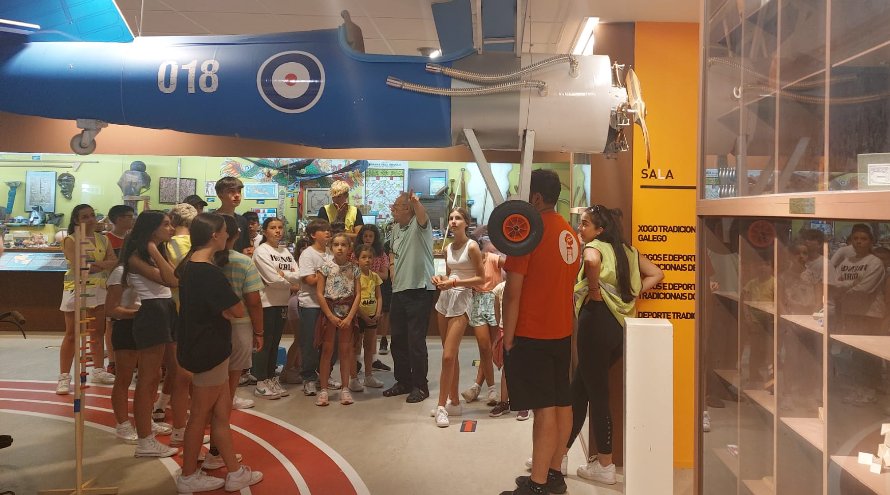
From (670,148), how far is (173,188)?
538 cm

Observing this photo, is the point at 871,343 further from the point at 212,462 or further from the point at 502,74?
the point at 212,462

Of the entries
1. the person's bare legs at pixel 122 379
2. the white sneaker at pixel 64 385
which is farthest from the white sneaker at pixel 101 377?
the person's bare legs at pixel 122 379

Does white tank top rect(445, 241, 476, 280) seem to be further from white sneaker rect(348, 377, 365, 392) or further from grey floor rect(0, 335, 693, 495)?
white sneaker rect(348, 377, 365, 392)

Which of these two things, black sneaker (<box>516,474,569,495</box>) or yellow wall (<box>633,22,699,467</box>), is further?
yellow wall (<box>633,22,699,467</box>)

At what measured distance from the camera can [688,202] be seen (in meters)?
3.48

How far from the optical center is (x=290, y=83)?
245cm

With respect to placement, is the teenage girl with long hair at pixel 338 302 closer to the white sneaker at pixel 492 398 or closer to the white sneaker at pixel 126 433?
the white sneaker at pixel 492 398

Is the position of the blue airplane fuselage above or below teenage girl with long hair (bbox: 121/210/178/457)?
above

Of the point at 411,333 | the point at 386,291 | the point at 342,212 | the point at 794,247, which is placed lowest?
the point at 411,333

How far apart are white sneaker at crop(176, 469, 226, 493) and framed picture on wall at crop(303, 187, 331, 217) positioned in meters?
4.10

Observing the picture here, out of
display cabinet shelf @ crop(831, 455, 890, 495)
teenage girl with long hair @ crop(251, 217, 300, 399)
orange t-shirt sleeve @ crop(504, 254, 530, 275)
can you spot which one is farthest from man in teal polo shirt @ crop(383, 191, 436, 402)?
display cabinet shelf @ crop(831, 455, 890, 495)

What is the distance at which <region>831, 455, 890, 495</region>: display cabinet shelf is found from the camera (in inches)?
50.8

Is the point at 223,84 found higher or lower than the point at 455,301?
higher

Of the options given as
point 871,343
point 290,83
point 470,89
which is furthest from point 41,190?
point 871,343
